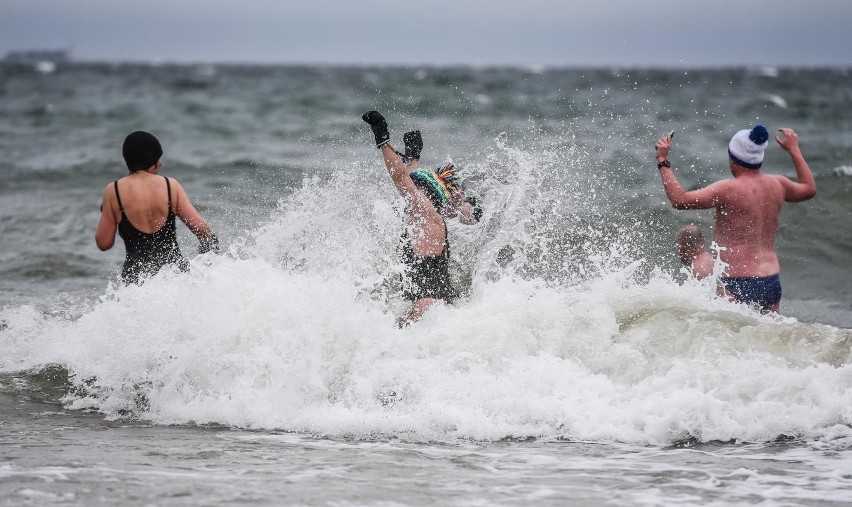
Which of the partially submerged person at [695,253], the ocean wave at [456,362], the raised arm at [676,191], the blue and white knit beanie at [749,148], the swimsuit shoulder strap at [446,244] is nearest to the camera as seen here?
the ocean wave at [456,362]

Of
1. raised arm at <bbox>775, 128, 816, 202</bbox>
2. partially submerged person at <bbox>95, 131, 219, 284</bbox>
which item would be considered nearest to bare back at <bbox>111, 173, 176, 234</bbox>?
partially submerged person at <bbox>95, 131, 219, 284</bbox>

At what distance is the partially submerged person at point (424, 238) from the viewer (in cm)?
666

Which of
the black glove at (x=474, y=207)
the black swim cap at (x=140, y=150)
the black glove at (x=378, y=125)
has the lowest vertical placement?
the black glove at (x=474, y=207)

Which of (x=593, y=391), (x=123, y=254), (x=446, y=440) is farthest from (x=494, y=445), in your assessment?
(x=123, y=254)

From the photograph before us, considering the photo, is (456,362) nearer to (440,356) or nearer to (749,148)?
(440,356)

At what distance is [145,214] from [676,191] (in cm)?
365

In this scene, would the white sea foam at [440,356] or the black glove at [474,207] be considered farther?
the black glove at [474,207]

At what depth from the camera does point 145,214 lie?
6.36 meters

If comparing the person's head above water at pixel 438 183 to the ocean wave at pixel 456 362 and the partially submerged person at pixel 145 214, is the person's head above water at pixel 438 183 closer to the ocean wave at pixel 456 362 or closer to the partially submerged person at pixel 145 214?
the ocean wave at pixel 456 362

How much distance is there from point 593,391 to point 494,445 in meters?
0.90

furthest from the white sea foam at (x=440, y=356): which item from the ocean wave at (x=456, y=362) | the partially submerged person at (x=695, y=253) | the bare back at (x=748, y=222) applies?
the bare back at (x=748, y=222)

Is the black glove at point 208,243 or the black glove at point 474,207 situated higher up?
the black glove at point 474,207

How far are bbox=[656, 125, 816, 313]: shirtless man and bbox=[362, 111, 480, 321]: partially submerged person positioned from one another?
1612 millimetres

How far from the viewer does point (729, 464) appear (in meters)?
4.91
